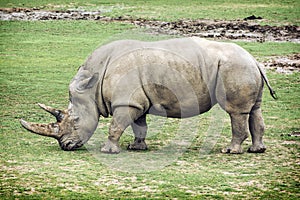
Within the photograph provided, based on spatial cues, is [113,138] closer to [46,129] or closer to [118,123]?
[118,123]

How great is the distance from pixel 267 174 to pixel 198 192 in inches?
52.8

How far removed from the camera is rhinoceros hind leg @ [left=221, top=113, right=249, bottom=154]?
35.6 ft

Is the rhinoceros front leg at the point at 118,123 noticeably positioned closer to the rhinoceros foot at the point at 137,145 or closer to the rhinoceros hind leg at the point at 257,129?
the rhinoceros foot at the point at 137,145

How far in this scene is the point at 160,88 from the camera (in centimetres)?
1085

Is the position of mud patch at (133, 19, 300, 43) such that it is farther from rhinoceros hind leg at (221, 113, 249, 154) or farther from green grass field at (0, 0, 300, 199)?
rhinoceros hind leg at (221, 113, 249, 154)

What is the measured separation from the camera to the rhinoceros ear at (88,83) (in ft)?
36.0

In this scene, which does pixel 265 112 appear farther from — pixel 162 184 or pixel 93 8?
pixel 93 8

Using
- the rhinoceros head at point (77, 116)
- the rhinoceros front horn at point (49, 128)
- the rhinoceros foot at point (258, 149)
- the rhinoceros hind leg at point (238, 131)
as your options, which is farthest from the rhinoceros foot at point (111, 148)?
the rhinoceros foot at point (258, 149)

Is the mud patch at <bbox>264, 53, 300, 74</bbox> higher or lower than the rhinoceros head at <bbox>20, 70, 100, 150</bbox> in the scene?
lower

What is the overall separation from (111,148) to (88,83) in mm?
1088

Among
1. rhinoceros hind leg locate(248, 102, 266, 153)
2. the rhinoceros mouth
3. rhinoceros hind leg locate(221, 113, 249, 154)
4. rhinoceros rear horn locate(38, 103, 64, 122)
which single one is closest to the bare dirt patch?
rhinoceros hind leg locate(248, 102, 266, 153)

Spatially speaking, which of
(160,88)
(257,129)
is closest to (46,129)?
→ (160,88)

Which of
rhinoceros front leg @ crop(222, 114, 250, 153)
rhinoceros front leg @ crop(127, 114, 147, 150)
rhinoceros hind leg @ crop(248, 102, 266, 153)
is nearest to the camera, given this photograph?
rhinoceros front leg @ crop(222, 114, 250, 153)

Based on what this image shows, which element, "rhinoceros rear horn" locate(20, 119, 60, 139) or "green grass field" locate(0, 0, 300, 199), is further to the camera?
"rhinoceros rear horn" locate(20, 119, 60, 139)
